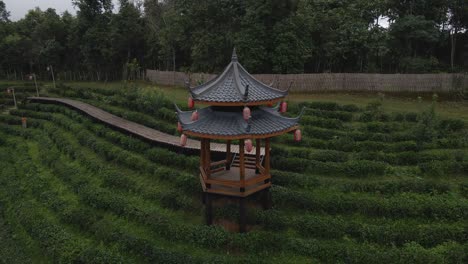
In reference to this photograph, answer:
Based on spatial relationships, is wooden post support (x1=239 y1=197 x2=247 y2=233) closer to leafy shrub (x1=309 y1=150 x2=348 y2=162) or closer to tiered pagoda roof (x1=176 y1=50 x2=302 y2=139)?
tiered pagoda roof (x1=176 y1=50 x2=302 y2=139)

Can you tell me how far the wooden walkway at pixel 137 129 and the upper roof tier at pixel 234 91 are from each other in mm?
4843

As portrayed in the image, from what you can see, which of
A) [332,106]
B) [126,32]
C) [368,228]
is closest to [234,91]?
[368,228]

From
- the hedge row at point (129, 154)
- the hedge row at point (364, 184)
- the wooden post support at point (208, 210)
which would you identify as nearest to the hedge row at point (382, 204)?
the hedge row at point (364, 184)

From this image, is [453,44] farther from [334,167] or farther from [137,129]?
[137,129]

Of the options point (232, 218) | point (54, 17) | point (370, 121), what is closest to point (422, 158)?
point (370, 121)

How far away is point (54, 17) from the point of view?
164ft

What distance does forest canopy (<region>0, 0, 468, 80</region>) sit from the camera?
106 feet

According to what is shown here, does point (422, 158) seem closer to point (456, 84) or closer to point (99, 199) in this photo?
point (456, 84)

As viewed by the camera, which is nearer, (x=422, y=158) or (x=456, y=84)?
(x=422, y=158)

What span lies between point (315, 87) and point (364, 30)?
25.1 feet

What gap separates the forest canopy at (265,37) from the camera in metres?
32.3

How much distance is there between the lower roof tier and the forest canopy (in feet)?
57.4

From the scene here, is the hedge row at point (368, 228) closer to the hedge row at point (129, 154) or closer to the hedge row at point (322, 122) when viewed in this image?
the hedge row at point (129, 154)

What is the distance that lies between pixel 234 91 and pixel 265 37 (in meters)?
18.8
